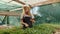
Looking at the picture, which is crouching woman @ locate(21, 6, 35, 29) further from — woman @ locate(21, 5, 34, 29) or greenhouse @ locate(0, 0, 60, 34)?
→ greenhouse @ locate(0, 0, 60, 34)

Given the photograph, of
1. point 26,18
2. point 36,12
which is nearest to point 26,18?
point 26,18

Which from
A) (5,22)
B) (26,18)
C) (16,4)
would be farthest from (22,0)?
(26,18)

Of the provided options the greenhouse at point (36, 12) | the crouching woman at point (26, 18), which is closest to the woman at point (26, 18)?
the crouching woman at point (26, 18)

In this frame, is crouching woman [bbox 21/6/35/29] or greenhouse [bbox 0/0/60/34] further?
greenhouse [bbox 0/0/60/34]

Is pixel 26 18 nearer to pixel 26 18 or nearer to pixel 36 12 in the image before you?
pixel 26 18

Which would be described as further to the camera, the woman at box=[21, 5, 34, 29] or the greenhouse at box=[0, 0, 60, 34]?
the greenhouse at box=[0, 0, 60, 34]

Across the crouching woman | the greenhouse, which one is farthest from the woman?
the greenhouse

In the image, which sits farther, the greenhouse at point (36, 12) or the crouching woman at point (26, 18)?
the greenhouse at point (36, 12)

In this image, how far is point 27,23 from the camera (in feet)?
6.73

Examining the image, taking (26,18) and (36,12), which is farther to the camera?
(36,12)

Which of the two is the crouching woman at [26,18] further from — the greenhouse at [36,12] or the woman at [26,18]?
the greenhouse at [36,12]

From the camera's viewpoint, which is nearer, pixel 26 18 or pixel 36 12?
pixel 26 18

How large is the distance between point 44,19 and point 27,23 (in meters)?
0.46

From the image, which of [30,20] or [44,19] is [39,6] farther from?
[30,20]
